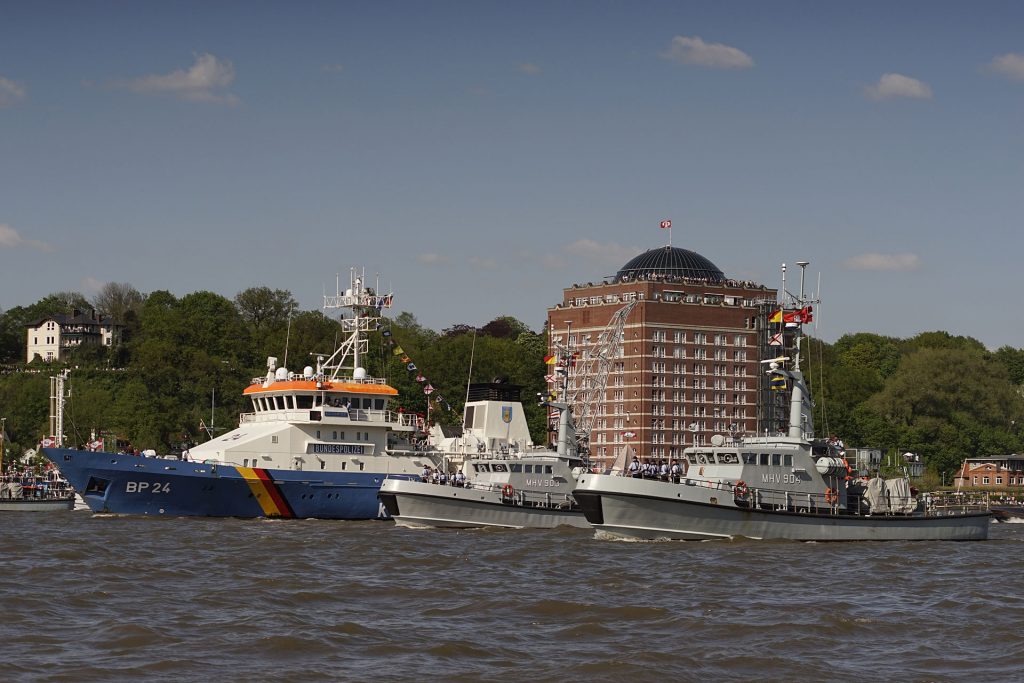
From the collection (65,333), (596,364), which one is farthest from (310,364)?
(65,333)

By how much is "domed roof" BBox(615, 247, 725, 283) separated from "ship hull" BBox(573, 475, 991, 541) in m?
72.9

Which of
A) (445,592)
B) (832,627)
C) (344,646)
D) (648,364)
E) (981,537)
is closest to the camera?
(344,646)

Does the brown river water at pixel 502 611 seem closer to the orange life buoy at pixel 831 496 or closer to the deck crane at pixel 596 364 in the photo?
the orange life buoy at pixel 831 496

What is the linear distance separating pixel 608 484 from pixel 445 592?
50.9 feet

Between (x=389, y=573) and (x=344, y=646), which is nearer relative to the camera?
(x=344, y=646)

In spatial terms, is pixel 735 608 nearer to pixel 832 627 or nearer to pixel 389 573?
pixel 832 627

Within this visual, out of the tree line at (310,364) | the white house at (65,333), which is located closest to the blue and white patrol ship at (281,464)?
the tree line at (310,364)

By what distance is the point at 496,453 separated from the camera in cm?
6562

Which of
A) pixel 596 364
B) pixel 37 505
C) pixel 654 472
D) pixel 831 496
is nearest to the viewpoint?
pixel 831 496

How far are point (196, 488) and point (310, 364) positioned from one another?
2547 inches

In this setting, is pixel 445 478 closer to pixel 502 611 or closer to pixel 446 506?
pixel 446 506

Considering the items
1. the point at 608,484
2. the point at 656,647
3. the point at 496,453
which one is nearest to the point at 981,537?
the point at 608,484

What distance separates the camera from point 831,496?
170ft

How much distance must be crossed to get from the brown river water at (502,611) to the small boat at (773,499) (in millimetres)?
1316
